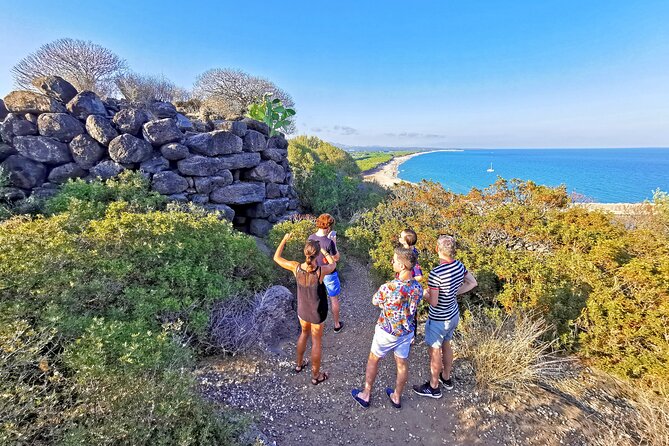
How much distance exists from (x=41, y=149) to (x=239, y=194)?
474 cm

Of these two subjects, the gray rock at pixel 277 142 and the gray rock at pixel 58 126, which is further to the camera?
the gray rock at pixel 277 142

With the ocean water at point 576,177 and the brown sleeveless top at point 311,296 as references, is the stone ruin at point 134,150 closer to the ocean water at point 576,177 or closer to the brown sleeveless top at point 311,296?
the brown sleeveless top at point 311,296

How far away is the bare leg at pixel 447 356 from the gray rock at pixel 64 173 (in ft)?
30.4

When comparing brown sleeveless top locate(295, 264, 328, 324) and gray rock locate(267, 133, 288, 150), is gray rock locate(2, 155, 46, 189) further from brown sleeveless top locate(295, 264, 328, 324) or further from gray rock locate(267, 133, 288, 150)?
brown sleeveless top locate(295, 264, 328, 324)

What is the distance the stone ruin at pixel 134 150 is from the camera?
712cm

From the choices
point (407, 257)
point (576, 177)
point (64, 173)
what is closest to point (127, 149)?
point (64, 173)

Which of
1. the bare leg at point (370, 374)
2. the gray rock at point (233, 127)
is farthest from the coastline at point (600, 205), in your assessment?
the bare leg at point (370, 374)

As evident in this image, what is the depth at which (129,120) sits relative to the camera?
7793 millimetres

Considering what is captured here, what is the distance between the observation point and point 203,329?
398 centimetres

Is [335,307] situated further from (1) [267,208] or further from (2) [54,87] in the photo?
(2) [54,87]

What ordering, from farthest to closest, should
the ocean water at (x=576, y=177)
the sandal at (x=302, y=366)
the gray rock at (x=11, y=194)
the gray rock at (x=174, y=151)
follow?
1. the ocean water at (x=576, y=177)
2. the gray rock at (x=174, y=151)
3. the gray rock at (x=11, y=194)
4. the sandal at (x=302, y=366)

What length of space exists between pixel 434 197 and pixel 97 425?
7526 mm

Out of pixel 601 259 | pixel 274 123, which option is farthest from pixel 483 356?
pixel 274 123

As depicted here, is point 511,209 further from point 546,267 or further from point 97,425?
point 97,425
